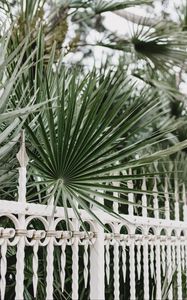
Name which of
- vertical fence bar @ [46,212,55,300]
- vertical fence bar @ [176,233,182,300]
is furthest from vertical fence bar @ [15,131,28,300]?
vertical fence bar @ [176,233,182,300]

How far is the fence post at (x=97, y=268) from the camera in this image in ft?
10.3

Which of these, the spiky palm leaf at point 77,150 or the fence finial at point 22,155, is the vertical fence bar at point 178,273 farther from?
the fence finial at point 22,155

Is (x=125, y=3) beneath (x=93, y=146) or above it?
above

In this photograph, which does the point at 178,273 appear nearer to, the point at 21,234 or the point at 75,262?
the point at 75,262

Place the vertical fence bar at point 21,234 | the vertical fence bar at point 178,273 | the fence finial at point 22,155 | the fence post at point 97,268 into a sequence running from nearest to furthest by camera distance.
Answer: the vertical fence bar at point 21,234
the fence finial at point 22,155
the fence post at point 97,268
the vertical fence bar at point 178,273

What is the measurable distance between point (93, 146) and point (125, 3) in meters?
2.64

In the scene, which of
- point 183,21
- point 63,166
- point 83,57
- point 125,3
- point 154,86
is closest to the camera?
point 63,166

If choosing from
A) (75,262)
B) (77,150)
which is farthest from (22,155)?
(75,262)

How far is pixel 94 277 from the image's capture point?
315 cm

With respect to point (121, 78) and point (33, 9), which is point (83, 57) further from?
point (121, 78)

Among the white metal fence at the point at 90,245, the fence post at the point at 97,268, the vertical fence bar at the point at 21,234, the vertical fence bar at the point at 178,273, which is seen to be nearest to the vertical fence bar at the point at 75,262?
the white metal fence at the point at 90,245

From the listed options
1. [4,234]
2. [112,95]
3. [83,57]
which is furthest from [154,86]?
[83,57]

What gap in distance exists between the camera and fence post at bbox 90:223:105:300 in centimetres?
313

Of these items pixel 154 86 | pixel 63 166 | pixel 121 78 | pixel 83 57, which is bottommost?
pixel 63 166
